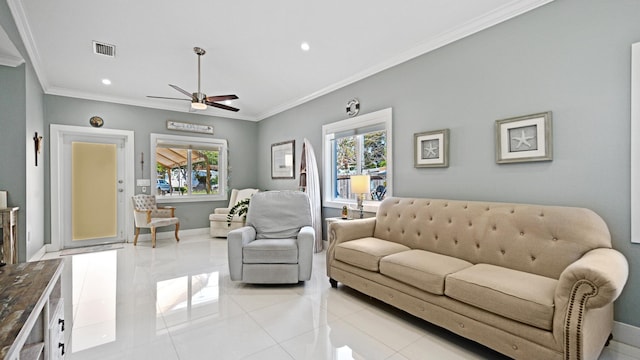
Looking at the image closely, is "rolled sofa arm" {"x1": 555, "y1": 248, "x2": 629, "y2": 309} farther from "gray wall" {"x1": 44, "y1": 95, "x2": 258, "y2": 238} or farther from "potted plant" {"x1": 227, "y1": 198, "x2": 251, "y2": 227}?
"gray wall" {"x1": 44, "y1": 95, "x2": 258, "y2": 238}

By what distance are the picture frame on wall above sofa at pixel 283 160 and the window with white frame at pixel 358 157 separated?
3.58ft

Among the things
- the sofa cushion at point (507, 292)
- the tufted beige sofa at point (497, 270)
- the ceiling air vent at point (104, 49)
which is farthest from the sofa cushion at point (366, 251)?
the ceiling air vent at point (104, 49)

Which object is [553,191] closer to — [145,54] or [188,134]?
[145,54]

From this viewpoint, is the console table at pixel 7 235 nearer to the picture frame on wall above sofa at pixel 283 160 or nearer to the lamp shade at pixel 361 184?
the lamp shade at pixel 361 184

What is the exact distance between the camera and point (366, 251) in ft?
9.07

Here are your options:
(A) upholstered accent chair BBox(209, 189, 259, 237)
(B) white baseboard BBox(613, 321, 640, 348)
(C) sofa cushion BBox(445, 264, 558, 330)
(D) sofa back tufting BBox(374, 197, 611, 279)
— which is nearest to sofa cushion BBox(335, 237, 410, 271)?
(D) sofa back tufting BBox(374, 197, 611, 279)

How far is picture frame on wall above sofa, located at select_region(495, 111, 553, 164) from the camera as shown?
2439 mm

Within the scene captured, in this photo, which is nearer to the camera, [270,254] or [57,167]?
[270,254]

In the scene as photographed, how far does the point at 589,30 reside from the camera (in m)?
2.24

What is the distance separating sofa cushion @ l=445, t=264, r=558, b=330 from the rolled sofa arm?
11 cm

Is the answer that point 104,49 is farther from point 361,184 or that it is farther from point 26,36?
point 361,184

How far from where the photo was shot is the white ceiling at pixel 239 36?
107 inches

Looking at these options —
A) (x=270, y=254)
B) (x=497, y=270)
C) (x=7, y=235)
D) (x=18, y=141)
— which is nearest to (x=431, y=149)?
(x=497, y=270)

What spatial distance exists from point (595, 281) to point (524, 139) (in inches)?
56.8
